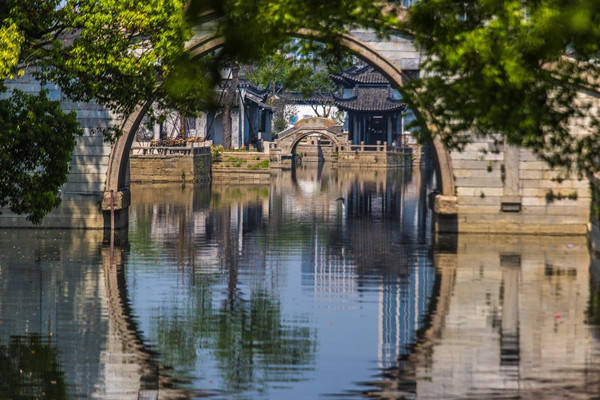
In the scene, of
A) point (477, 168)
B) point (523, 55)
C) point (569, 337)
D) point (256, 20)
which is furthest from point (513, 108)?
point (477, 168)

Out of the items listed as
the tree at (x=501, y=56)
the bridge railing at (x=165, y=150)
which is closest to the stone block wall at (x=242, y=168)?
the bridge railing at (x=165, y=150)

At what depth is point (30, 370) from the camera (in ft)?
41.2

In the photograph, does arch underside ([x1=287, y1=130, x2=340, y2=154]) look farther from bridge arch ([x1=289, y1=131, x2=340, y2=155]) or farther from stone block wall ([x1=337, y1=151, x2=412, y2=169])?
stone block wall ([x1=337, y1=151, x2=412, y2=169])

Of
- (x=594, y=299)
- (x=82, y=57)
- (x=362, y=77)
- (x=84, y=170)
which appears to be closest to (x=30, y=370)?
(x=82, y=57)

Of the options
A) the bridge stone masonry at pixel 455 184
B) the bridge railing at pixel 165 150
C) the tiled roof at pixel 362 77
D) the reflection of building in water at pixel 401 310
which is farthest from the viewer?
the tiled roof at pixel 362 77

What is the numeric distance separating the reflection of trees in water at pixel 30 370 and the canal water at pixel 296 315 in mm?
28

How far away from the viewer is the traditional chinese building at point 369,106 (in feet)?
294

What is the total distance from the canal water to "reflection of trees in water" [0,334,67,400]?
28 millimetres

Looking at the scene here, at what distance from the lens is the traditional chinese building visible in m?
89.8

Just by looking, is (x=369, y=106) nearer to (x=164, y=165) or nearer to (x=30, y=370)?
(x=164, y=165)

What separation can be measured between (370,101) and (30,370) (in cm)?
7944

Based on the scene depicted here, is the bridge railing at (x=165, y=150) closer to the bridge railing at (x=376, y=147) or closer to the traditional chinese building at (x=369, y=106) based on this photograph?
the bridge railing at (x=376, y=147)

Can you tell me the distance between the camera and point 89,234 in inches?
1102

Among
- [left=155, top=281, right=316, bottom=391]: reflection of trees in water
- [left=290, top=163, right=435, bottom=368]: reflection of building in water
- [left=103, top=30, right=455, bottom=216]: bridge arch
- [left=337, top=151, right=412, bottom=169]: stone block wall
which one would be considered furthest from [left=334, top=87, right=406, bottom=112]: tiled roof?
[left=155, top=281, right=316, bottom=391]: reflection of trees in water
